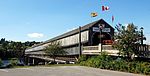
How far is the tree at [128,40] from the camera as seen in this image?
34.8 meters

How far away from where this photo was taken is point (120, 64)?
3400 centimetres

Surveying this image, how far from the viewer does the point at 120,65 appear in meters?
33.9

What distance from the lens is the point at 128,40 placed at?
35250 millimetres

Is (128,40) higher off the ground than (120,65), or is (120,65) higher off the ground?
(128,40)

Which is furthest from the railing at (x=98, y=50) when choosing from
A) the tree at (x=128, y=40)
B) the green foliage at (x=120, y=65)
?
the tree at (x=128, y=40)

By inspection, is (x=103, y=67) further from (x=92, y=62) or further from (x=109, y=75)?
(x=109, y=75)

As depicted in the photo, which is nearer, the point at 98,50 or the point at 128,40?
the point at 128,40

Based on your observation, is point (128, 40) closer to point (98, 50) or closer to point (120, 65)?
point (120, 65)

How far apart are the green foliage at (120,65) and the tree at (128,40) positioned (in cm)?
139

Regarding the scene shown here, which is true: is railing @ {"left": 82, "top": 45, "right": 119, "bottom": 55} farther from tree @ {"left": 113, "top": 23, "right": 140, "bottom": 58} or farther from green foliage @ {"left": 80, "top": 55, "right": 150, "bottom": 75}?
tree @ {"left": 113, "top": 23, "right": 140, "bottom": 58}

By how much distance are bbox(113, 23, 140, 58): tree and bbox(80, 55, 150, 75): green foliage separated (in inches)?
54.8

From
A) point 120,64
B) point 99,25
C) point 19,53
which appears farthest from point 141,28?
point 19,53

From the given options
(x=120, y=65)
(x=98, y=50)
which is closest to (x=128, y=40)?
(x=120, y=65)

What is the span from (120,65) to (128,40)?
3392 millimetres
